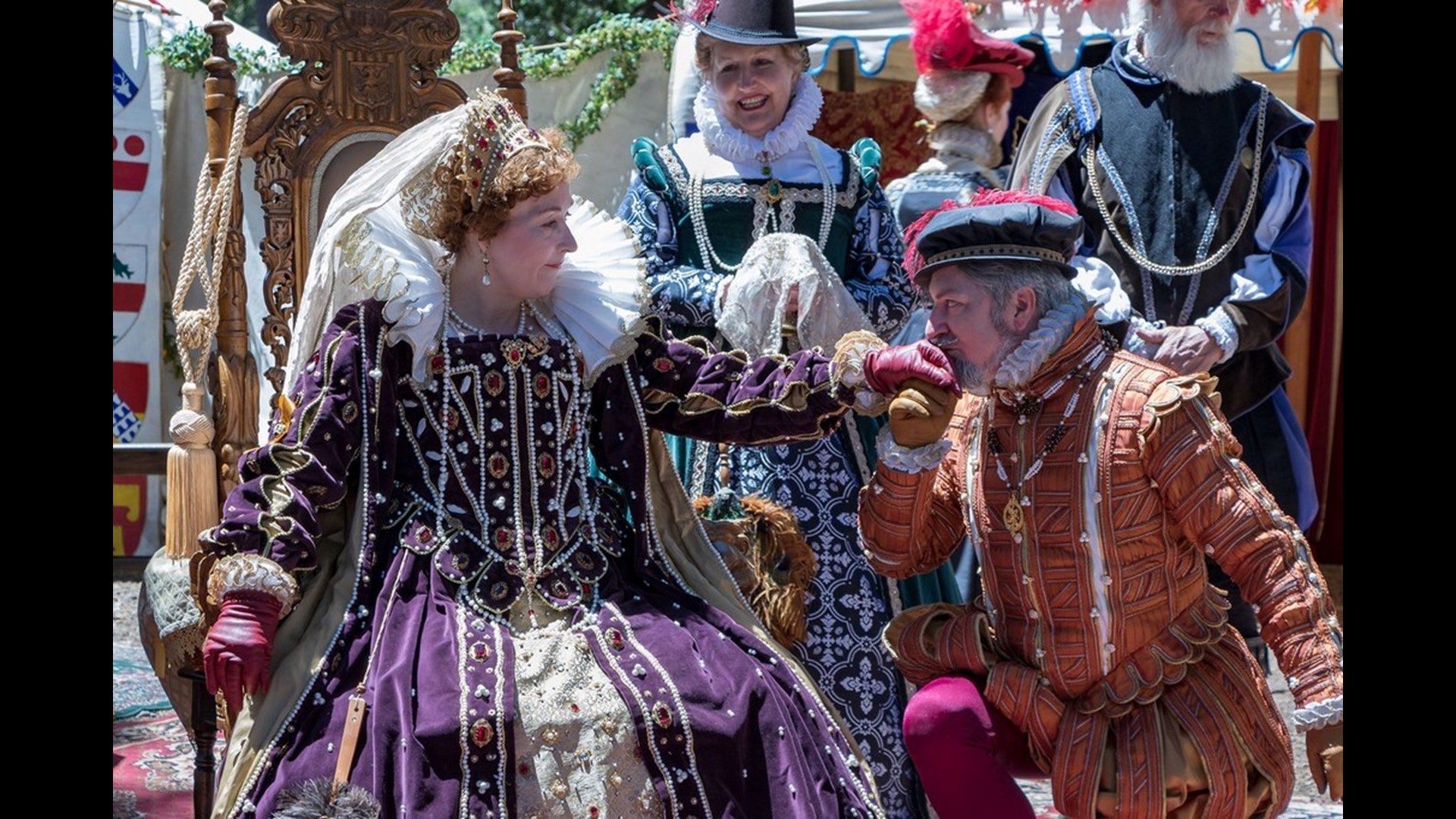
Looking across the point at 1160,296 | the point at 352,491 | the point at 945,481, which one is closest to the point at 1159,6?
the point at 1160,296

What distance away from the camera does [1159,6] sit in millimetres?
4617

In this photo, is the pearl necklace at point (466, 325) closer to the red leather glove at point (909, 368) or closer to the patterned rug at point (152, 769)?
the red leather glove at point (909, 368)

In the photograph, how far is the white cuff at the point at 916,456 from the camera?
10.4 feet

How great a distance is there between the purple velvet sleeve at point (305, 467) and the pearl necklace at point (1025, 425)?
115 cm

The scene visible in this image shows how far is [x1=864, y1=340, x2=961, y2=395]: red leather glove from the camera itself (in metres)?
3.15

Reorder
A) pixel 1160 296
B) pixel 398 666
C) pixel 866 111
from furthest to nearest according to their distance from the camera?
pixel 866 111, pixel 1160 296, pixel 398 666

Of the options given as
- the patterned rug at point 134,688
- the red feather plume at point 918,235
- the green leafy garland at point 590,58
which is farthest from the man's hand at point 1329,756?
the green leafy garland at point 590,58

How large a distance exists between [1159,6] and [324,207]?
2102 millimetres

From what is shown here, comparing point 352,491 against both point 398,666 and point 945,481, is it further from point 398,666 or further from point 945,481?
point 945,481

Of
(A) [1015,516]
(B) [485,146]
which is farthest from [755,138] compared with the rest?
(A) [1015,516]

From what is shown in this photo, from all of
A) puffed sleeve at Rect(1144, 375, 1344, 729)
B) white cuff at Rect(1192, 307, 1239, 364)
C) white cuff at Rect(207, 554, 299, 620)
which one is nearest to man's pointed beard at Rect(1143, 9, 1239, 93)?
white cuff at Rect(1192, 307, 1239, 364)

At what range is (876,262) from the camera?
4.26 meters

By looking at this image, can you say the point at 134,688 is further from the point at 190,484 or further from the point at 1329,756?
the point at 1329,756
